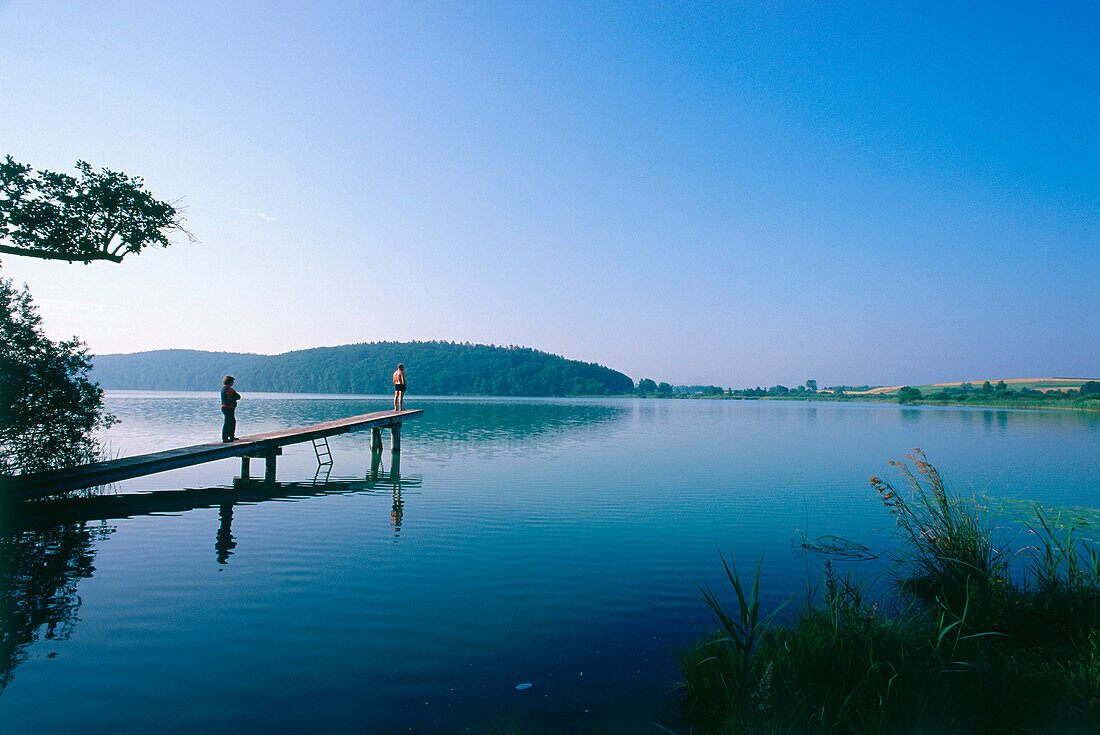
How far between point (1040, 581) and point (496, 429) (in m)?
34.5

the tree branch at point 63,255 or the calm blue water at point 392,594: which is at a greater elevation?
the tree branch at point 63,255

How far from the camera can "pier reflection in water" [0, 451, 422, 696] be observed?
694cm

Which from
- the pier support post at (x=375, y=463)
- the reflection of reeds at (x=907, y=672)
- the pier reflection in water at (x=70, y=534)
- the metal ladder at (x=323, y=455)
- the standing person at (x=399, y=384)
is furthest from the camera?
the standing person at (x=399, y=384)

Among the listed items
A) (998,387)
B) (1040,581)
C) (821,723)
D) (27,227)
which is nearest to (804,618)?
(821,723)

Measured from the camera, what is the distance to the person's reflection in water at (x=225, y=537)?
10125mm

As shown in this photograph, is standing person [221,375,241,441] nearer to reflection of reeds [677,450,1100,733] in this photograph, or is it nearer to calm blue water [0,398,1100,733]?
calm blue water [0,398,1100,733]

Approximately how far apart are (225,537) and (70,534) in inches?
126

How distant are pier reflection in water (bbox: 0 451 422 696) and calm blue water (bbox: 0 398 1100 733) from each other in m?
0.06

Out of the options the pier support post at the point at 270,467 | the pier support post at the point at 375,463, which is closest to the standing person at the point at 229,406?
the pier support post at the point at 270,467

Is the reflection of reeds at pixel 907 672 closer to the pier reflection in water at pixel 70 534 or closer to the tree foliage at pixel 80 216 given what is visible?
the pier reflection in water at pixel 70 534

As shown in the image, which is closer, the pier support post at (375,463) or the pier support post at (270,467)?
the pier support post at (270,467)

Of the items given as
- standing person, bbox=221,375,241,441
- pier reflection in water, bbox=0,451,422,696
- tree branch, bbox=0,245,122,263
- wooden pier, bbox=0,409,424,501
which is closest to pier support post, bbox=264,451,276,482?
wooden pier, bbox=0,409,424,501

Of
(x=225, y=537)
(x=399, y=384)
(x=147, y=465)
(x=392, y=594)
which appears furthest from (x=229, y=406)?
(x=392, y=594)

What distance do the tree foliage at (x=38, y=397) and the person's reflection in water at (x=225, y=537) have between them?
4186 mm
